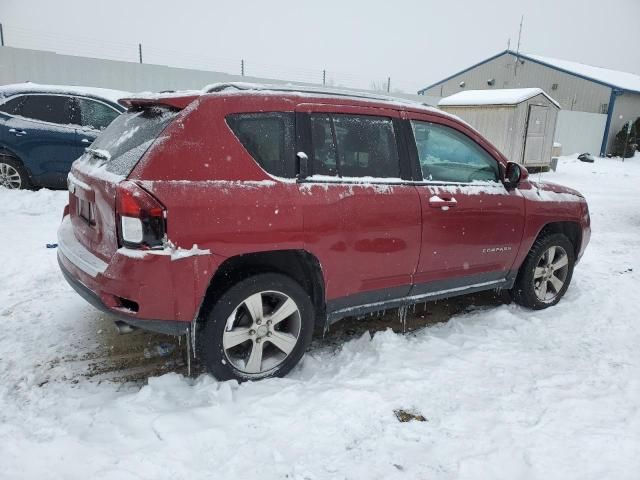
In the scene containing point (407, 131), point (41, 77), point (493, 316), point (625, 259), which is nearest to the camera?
point (407, 131)

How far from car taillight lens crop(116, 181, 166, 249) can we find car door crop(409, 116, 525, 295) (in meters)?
1.84

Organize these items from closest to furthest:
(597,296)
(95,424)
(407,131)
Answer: (95,424) < (407,131) < (597,296)

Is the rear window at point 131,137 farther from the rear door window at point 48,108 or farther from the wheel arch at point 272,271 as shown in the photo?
the rear door window at point 48,108

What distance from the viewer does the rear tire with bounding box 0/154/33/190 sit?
7211 mm

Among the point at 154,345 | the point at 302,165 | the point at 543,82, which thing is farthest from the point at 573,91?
the point at 154,345

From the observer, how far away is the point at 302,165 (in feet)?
9.71

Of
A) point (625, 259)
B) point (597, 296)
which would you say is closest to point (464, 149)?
point (597, 296)

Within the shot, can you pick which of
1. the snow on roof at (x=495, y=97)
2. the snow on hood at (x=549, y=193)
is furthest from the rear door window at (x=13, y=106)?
the snow on roof at (x=495, y=97)

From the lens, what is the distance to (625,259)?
626cm

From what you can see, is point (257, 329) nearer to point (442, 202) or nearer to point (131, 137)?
point (131, 137)

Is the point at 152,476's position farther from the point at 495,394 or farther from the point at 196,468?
the point at 495,394

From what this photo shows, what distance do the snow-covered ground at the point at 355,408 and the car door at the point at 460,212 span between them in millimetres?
485

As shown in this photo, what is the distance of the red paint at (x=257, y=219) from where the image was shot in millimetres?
2580

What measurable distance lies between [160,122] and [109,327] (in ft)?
6.08
